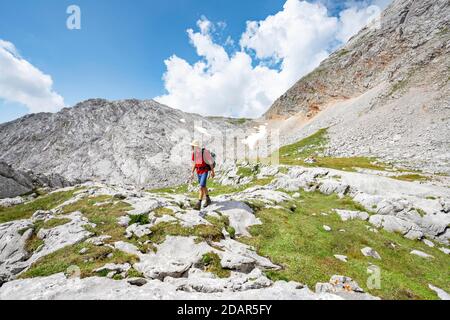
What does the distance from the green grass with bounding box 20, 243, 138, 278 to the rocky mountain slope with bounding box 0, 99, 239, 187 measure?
64208 mm

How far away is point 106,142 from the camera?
3787 inches

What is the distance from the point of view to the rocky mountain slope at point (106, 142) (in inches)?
3305

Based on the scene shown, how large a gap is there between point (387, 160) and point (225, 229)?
43.6m

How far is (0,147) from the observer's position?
3831 inches

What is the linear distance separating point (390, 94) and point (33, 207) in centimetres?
9769

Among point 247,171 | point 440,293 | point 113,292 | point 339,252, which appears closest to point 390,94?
point 247,171

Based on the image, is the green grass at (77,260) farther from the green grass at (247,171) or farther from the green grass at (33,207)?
the green grass at (247,171)

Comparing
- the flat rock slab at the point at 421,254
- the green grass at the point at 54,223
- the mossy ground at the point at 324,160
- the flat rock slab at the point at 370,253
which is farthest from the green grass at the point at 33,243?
the mossy ground at the point at 324,160

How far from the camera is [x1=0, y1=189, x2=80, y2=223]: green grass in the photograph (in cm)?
1976

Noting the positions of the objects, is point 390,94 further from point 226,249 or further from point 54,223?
point 54,223

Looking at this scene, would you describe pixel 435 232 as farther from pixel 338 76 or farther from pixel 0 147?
pixel 0 147

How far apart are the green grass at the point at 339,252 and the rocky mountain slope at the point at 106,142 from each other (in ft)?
201
